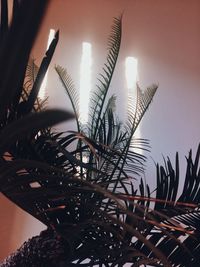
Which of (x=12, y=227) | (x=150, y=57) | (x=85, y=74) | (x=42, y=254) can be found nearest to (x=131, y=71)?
(x=150, y=57)

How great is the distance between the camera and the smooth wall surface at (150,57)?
165cm

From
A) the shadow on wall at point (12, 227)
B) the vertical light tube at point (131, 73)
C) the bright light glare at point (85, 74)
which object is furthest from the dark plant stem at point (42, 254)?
the vertical light tube at point (131, 73)

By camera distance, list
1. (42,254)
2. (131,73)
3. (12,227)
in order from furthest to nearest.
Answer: (131,73) < (12,227) < (42,254)

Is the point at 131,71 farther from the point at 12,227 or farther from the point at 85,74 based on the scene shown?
the point at 12,227

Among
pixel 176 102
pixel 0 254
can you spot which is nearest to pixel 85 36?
pixel 176 102

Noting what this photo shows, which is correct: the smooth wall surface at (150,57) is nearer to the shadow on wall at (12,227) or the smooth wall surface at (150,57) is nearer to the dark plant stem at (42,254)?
the shadow on wall at (12,227)

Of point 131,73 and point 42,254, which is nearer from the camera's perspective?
point 42,254

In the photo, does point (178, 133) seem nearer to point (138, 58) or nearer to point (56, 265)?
point (138, 58)

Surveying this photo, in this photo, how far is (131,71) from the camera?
175 cm

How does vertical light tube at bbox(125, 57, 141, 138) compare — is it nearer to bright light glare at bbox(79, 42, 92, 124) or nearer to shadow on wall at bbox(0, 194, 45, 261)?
bright light glare at bbox(79, 42, 92, 124)

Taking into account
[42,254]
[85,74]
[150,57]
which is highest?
[150,57]

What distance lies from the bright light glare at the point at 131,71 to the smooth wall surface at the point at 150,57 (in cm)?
2

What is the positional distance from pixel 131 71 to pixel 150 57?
12 centimetres

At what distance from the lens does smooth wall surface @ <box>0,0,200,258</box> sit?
1651mm
